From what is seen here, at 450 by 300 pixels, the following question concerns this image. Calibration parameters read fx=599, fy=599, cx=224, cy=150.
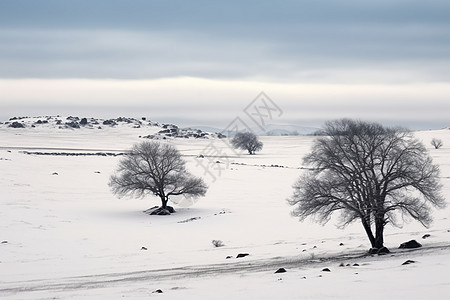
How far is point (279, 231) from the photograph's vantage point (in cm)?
3841

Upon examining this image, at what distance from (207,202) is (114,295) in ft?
119

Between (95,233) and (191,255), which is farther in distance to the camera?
(95,233)

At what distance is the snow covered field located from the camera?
17953 millimetres

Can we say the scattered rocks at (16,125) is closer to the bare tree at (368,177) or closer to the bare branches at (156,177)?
the bare branches at (156,177)

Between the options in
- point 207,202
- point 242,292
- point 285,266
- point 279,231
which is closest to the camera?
point 242,292

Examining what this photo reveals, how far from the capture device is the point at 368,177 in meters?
27.4

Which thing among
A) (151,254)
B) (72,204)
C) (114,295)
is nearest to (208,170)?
(72,204)

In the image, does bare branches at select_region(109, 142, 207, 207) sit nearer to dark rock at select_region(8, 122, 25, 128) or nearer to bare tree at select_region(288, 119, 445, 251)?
bare tree at select_region(288, 119, 445, 251)

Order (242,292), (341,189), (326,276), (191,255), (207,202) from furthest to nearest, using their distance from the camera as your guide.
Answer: (207,202)
(191,255)
(341,189)
(326,276)
(242,292)

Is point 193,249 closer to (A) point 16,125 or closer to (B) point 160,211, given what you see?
(B) point 160,211

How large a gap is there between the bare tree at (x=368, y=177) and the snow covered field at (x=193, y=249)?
1838mm

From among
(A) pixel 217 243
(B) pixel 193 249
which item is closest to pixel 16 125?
(A) pixel 217 243

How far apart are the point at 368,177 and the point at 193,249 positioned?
10.8 meters

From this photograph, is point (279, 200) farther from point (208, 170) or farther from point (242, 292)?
point (242, 292)
